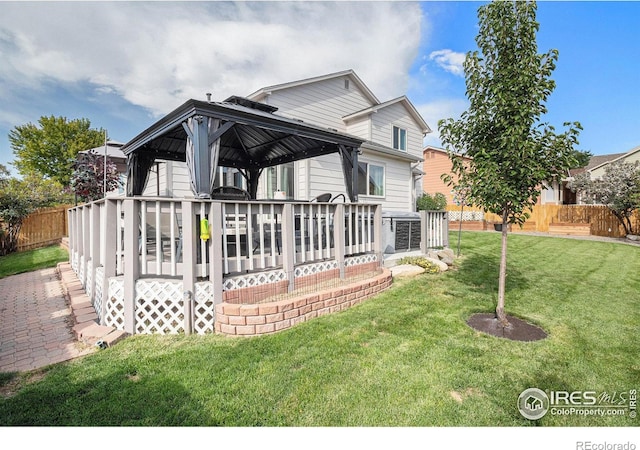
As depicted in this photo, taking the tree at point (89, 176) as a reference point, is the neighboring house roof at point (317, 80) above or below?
above

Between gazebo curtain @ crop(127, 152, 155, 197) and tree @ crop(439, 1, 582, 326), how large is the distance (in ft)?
21.1

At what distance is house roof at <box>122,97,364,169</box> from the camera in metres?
4.24

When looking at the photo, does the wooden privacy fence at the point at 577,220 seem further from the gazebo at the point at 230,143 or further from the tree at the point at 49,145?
the tree at the point at 49,145

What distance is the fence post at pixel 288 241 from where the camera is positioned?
13.6ft

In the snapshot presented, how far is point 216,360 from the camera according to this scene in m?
2.85

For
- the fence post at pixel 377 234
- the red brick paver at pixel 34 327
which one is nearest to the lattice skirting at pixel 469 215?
the fence post at pixel 377 234

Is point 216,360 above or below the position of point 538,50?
below

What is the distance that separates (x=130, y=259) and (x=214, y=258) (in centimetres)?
95

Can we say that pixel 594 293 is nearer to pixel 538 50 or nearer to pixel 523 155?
pixel 523 155

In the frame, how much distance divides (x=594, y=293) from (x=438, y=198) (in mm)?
11353

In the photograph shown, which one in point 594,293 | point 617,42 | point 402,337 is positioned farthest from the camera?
point 617,42

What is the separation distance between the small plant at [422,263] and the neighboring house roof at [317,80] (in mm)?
7037

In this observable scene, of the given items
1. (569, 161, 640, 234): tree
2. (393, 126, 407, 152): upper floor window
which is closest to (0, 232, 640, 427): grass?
(393, 126, 407, 152): upper floor window
